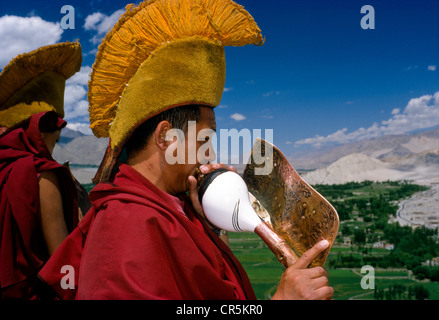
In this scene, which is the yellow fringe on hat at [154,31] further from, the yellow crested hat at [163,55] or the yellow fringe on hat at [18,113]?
the yellow fringe on hat at [18,113]

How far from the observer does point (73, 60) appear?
2.79 m

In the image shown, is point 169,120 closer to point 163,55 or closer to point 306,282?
point 163,55

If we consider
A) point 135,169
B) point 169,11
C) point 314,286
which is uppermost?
point 169,11

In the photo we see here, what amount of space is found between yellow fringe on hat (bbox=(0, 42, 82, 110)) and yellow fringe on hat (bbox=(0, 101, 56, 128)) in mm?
62

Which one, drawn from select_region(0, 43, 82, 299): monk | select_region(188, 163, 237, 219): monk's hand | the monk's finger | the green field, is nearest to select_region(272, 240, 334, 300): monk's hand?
the monk's finger

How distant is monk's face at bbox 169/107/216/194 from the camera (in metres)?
1.43

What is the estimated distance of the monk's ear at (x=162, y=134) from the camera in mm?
1408

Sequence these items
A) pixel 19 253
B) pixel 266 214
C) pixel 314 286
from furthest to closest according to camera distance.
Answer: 1. pixel 19 253
2. pixel 266 214
3. pixel 314 286

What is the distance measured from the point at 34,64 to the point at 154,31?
1.61 meters

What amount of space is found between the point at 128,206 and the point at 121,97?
448mm
